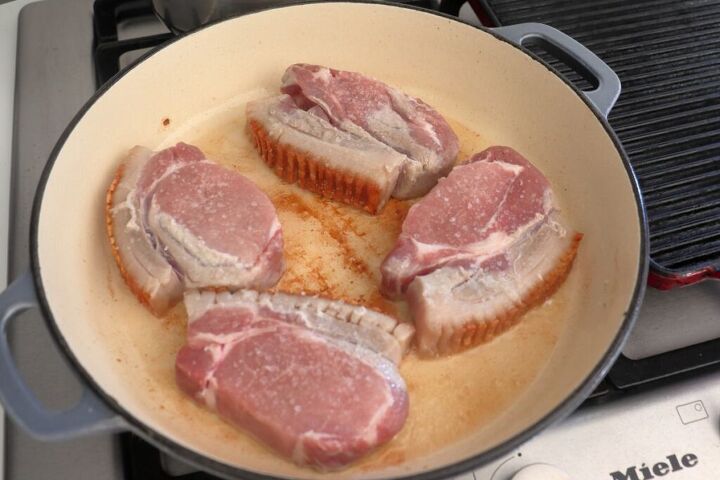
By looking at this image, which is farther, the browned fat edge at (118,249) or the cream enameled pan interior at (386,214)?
the browned fat edge at (118,249)

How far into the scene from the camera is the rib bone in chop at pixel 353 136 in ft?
5.08

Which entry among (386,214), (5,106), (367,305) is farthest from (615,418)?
(5,106)

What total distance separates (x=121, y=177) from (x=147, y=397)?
51 cm

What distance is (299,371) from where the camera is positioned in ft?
3.99

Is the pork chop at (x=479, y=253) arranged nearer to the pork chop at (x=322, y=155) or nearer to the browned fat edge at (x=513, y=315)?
the browned fat edge at (x=513, y=315)

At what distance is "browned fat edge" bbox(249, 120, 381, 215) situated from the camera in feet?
5.08

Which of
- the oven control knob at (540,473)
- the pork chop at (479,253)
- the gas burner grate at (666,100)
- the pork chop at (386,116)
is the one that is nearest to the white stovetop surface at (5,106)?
the pork chop at (386,116)

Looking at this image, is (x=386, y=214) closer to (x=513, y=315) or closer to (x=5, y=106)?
(x=513, y=315)

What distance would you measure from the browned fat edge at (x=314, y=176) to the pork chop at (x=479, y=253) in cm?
14

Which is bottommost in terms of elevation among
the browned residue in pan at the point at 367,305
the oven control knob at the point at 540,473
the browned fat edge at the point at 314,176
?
the oven control knob at the point at 540,473

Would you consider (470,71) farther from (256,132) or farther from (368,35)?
(256,132)

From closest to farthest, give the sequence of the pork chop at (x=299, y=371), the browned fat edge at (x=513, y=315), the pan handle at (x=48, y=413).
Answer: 1. the pan handle at (x=48, y=413)
2. the pork chop at (x=299, y=371)
3. the browned fat edge at (x=513, y=315)

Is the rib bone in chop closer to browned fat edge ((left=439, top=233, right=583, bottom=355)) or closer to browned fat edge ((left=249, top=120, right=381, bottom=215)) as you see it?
browned fat edge ((left=249, top=120, right=381, bottom=215))

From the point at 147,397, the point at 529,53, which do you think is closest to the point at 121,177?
the point at 147,397
